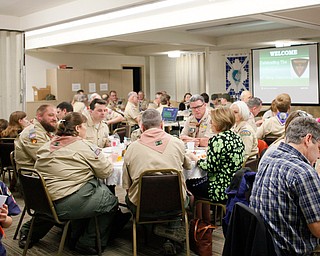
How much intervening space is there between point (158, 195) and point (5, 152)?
3.19m

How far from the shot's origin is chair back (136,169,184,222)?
3.30 m

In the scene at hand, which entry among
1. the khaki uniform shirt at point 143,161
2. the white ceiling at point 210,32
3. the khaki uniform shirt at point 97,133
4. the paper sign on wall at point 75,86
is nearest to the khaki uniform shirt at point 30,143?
the khaki uniform shirt at point 97,133

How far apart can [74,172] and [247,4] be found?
A: 12.1ft

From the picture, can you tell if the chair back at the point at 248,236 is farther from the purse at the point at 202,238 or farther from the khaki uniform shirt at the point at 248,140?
the khaki uniform shirt at the point at 248,140

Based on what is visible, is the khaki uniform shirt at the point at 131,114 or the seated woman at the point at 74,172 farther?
the khaki uniform shirt at the point at 131,114

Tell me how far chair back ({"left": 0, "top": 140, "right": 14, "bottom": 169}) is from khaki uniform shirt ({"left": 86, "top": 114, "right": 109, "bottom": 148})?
1.12 m

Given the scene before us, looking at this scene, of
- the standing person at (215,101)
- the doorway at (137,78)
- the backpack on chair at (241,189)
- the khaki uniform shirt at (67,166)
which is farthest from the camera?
the doorway at (137,78)

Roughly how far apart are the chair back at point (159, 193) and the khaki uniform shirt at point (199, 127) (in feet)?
6.70

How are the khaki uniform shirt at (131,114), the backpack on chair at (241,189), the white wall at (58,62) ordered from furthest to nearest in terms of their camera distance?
the white wall at (58,62) < the khaki uniform shirt at (131,114) < the backpack on chair at (241,189)

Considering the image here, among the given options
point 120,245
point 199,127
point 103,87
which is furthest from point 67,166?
point 103,87

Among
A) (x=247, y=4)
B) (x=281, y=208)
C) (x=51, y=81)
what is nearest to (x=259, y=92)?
(x=51, y=81)

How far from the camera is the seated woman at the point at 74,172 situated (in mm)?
3438

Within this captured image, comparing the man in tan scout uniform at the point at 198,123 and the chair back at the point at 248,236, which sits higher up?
the man in tan scout uniform at the point at 198,123

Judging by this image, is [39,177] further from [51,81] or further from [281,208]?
[51,81]
